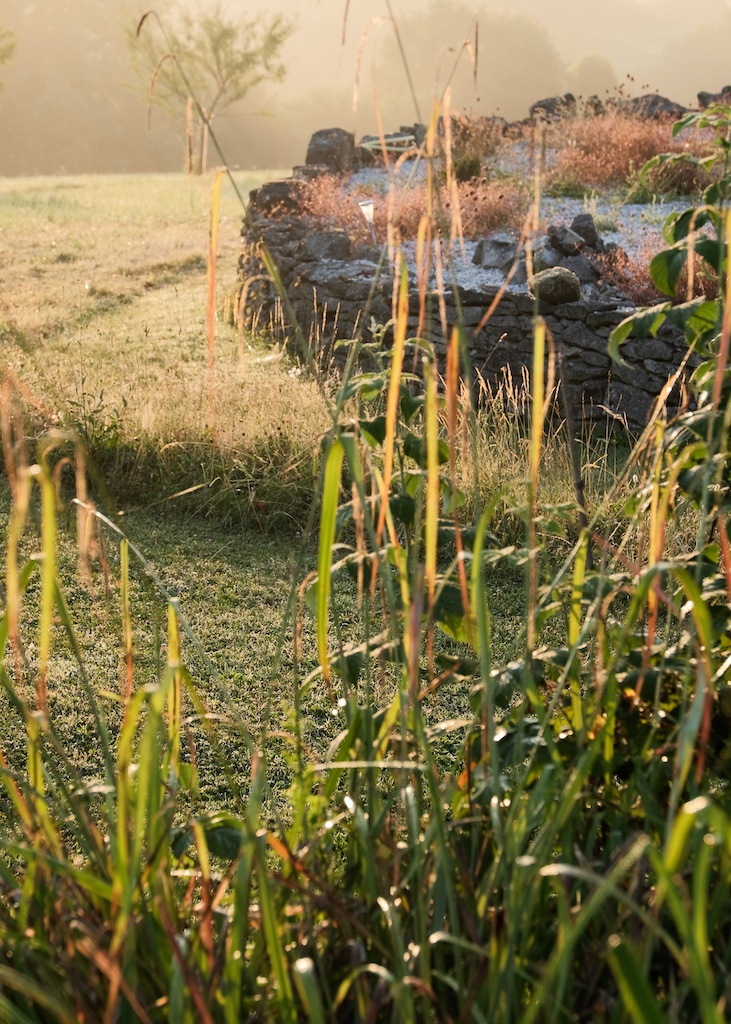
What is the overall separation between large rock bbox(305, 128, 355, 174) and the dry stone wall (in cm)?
394

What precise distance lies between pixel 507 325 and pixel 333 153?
668 centimetres

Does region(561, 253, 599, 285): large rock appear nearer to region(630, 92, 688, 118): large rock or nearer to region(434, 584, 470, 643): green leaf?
region(630, 92, 688, 118): large rock

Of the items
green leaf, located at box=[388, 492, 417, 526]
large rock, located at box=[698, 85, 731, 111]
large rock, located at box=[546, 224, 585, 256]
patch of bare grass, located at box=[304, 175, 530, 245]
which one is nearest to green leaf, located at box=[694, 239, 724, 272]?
green leaf, located at box=[388, 492, 417, 526]

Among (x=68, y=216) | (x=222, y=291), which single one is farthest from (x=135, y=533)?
(x=68, y=216)

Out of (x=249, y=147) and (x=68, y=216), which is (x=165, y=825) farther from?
(x=249, y=147)

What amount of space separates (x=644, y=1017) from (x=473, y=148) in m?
12.7

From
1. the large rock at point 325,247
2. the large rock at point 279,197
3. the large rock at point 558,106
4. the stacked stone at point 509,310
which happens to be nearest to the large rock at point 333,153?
the large rock at point 279,197

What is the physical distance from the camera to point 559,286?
756 cm

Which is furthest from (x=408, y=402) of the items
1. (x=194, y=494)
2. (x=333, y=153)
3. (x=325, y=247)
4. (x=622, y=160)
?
(x=333, y=153)

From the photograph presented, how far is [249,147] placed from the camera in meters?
47.2

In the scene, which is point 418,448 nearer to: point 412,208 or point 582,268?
point 582,268

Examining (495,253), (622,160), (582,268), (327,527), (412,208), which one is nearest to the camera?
(327,527)

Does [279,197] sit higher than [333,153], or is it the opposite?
[333,153]

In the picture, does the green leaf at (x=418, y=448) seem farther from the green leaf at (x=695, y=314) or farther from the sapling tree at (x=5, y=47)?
the sapling tree at (x=5, y=47)
